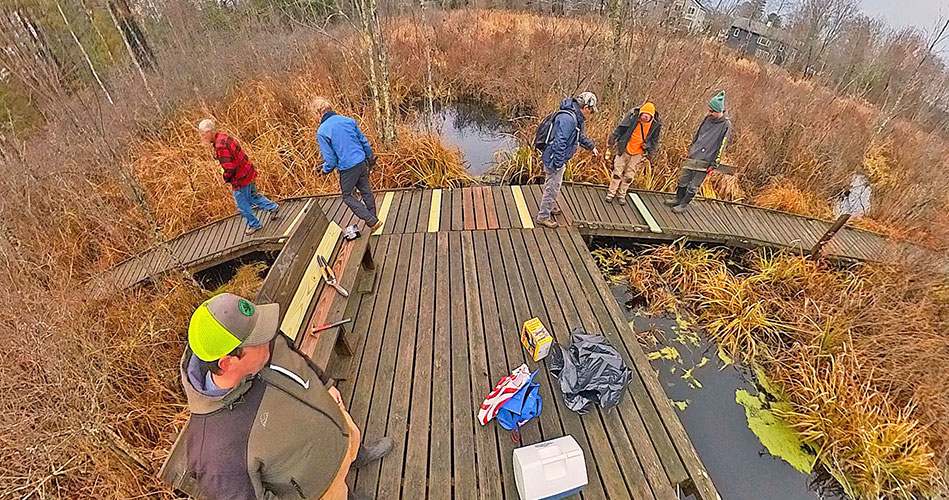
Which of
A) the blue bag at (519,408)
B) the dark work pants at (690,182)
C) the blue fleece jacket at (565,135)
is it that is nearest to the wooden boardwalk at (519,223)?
the dark work pants at (690,182)

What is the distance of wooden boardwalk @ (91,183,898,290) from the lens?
474cm

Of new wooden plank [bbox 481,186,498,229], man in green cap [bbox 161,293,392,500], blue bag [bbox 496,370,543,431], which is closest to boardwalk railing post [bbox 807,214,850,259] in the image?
new wooden plank [bbox 481,186,498,229]

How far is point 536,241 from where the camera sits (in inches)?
180

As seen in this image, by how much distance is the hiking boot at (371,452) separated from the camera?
2.48m

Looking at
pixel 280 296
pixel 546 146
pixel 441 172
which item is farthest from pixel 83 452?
pixel 441 172

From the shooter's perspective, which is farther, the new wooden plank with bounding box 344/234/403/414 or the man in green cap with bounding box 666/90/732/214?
the man in green cap with bounding box 666/90/732/214

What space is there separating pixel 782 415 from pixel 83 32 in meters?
12.3

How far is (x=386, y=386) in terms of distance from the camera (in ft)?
9.82

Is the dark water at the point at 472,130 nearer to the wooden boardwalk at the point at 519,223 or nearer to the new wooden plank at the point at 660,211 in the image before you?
the wooden boardwalk at the point at 519,223

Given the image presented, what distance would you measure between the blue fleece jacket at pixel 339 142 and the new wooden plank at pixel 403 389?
4.07 feet

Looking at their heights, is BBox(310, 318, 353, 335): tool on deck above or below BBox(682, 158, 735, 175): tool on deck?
below

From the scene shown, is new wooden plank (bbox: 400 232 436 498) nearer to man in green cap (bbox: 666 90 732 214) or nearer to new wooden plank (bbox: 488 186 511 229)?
new wooden plank (bbox: 488 186 511 229)

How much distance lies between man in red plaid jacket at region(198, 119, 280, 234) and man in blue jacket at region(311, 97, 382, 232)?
43.4 inches

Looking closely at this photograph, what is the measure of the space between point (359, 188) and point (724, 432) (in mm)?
4327
